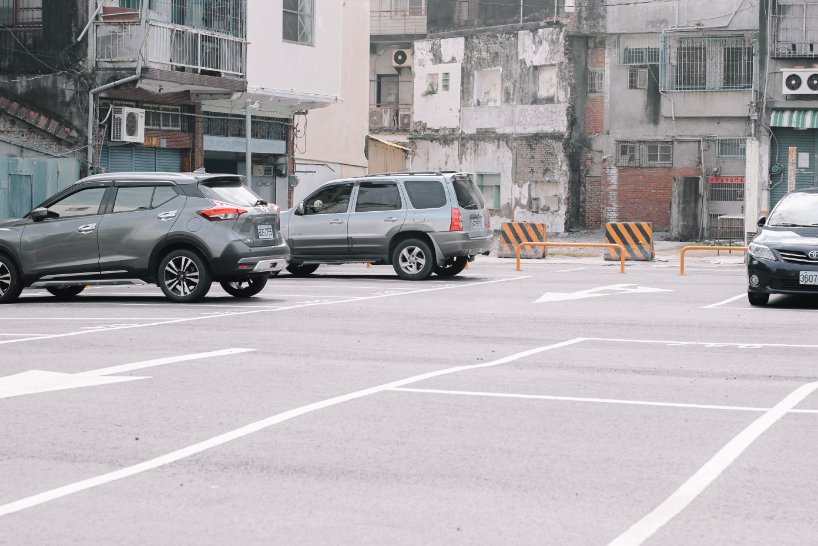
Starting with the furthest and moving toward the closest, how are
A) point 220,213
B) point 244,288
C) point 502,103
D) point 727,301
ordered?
point 502,103 → point 244,288 → point 727,301 → point 220,213

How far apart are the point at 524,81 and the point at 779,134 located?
37.6 ft

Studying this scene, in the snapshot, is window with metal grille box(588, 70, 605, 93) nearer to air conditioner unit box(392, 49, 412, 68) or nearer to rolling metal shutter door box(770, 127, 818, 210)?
rolling metal shutter door box(770, 127, 818, 210)

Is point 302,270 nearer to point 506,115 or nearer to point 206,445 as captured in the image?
point 206,445

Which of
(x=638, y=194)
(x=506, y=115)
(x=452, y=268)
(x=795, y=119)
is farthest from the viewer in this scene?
(x=506, y=115)

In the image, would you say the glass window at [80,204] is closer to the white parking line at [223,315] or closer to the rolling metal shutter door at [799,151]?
the white parking line at [223,315]

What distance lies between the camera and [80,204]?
19.6 metres

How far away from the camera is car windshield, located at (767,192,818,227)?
19906 mm

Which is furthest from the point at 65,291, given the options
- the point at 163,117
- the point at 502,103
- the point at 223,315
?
the point at 502,103

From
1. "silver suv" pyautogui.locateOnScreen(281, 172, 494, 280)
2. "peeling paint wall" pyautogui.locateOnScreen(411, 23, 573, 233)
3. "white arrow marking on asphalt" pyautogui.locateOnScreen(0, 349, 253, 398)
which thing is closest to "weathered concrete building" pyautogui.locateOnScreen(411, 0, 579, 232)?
"peeling paint wall" pyautogui.locateOnScreen(411, 23, 573, 233)

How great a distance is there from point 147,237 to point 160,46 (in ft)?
46.5

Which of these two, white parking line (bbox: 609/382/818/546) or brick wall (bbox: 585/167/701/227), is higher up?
brick wall (bbox: 585/167/701/227)

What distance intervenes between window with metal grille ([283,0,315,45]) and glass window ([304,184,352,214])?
44.6ft

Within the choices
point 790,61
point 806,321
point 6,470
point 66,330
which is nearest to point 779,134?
point 790,61

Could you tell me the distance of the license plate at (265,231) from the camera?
63.3 ft
